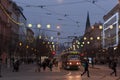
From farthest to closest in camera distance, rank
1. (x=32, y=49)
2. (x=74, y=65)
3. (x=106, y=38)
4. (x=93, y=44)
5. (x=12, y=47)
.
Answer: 1. (x=93, y=44)
2. (x=106, y=38)
3. (x=32, y=49)
4. (x=12, y=47)
5. (x=74, y=65)

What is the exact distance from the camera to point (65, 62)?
67.4m

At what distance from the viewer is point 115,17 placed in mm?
145625

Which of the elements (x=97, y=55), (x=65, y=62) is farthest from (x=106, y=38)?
(x=65, y=62)

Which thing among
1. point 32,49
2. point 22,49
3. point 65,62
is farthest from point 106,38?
point 65,62

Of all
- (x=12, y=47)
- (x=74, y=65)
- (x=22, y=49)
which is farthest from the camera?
(x=22, y=49)

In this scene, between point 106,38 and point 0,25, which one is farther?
point 106,38

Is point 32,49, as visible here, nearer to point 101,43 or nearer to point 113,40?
point 113,40

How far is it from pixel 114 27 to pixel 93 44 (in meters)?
34.1

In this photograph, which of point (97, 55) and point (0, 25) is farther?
point (97, 55)

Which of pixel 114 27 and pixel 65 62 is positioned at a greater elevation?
pixel 114 27

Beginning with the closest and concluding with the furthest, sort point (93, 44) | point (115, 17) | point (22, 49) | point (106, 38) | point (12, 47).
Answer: point (12, 47)
point (22, 49)
point (115, 17)
point (106, 38)
point (93, 44)

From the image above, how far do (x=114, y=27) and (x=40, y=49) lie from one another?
4017 centimetres

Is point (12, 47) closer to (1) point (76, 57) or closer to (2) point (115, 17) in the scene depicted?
(1) point (76, 57)

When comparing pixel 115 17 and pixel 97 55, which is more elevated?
pixel 115 17
